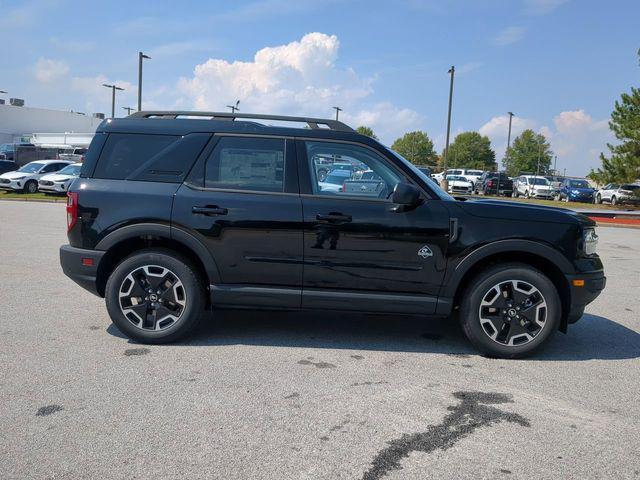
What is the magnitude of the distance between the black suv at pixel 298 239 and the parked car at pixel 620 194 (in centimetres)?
3055

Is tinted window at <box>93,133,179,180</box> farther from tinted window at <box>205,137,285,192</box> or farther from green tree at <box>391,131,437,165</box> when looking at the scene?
green tree at <box>391,131,437,165</box>

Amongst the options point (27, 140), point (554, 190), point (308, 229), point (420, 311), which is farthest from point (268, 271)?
point (27, 140)

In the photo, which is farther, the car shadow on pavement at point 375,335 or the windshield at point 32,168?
the windshield at point 32,168

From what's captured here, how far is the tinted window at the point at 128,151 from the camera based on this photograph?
15.8 feet

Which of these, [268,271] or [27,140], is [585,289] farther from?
[27,140]

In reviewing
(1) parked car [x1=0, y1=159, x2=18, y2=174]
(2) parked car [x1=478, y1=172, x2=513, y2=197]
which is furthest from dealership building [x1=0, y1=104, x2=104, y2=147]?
(2) parked car [x1=478, y1=172, x2=513, y2=197]

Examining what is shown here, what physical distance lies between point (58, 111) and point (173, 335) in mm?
92731

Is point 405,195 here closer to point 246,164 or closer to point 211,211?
point 246,164

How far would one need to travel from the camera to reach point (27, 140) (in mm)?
59250

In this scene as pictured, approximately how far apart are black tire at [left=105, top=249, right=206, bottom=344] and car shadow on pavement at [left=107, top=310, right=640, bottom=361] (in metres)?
0.20

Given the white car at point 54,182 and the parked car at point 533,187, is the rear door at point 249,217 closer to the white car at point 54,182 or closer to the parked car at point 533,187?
the white car at point 54,182

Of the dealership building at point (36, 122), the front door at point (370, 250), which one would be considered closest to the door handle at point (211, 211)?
the front door at point (370, 250)

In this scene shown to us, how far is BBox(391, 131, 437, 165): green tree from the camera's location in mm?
127938

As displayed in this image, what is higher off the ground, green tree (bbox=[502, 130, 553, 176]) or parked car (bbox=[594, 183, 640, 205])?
green tree (bbox=[502, 130, 553, 176])
